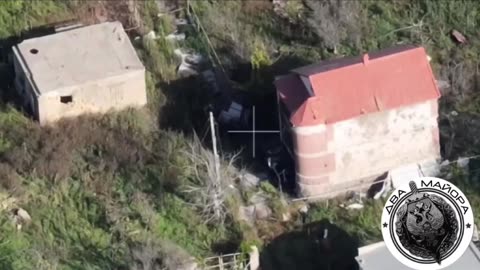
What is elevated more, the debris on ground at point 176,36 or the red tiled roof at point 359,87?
the red tiled roof at point 359,87

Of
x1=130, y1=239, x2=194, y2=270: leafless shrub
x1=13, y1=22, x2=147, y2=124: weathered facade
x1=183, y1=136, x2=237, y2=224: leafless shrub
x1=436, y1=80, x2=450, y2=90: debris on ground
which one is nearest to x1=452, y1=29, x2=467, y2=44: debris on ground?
x1=436, y1=80, x2=450, y2=90: debris on ground

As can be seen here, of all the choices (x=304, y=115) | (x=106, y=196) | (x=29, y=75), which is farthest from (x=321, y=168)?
(x=29, y=75)

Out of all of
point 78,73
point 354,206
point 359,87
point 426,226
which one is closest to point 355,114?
point 359,87

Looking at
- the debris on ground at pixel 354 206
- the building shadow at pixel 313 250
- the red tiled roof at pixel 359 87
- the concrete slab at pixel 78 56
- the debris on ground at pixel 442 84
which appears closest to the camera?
the building shadow at pixel 313 250

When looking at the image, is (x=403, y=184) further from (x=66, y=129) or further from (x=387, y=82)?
(x=66, y=129)

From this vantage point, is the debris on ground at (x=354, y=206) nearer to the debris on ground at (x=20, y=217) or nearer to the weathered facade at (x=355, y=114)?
the weathered facade at (x=355, y=114)

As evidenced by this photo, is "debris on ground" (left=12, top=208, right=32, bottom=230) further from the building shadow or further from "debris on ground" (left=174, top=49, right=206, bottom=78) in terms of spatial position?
"debris on ground" (left=174, top=49, right=206, bottom=78)

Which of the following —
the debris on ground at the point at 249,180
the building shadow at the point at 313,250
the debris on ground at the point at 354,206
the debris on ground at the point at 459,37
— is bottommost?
the building shadow at the point at 313,250

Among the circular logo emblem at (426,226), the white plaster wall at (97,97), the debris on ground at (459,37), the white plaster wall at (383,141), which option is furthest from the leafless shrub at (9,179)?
the debris on ground at (459,37)
